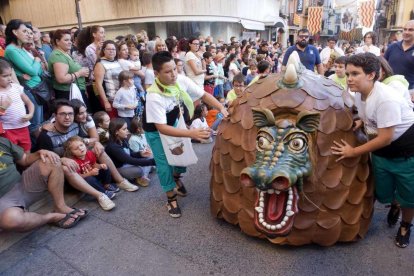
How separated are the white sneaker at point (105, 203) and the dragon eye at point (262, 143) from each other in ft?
5.91

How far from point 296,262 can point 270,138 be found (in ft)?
3.21

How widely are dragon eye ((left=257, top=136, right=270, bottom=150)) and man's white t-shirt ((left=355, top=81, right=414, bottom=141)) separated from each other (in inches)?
31.1

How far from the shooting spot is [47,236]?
2.64 m

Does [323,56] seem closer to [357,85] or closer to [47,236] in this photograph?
[357,85]

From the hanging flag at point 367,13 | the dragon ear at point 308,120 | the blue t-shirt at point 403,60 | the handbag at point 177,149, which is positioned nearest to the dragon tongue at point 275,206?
the dragon ear at point 308,120

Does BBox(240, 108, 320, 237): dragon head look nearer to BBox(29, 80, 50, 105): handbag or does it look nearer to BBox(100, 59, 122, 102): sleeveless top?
BBox(29, 80, 50, 105): handbag

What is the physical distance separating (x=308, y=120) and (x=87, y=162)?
7.65ft

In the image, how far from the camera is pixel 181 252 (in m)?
2.38

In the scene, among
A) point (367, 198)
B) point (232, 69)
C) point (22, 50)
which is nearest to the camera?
point (367, 198)

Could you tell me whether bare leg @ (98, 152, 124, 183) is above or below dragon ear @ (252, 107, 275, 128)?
below

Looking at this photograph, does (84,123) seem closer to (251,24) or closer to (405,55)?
(405,55)

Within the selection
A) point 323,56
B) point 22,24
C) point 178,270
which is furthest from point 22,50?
point 323,56

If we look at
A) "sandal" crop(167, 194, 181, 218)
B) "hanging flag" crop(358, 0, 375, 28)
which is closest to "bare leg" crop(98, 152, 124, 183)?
"sandal" crop(167, 194, 181, 218)

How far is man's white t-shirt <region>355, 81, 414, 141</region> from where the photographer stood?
198cm
